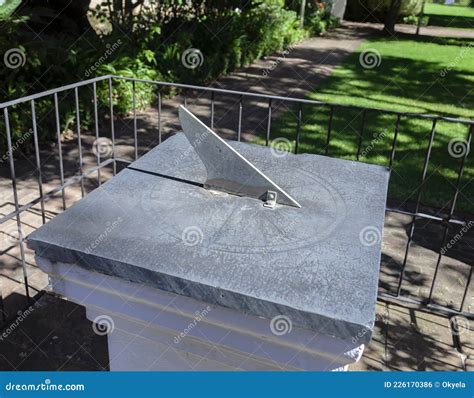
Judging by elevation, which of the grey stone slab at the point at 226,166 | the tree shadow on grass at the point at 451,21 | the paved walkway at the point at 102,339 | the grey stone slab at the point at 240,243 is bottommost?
the paved walkway at the point at 102,339

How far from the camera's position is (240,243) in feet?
6.58

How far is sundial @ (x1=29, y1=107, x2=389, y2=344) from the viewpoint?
67.9 inches

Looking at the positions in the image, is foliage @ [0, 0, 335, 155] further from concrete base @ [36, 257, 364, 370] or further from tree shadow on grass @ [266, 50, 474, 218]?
concrete base @ [36, 257, 364, 370]

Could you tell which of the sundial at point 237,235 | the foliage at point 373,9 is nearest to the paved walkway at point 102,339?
the sundial at point 237,235

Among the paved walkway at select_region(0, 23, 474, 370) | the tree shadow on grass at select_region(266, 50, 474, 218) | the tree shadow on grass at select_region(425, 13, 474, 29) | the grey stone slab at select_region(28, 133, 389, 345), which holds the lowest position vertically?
the paved walkway at select_region(0, 23, 474, 370)

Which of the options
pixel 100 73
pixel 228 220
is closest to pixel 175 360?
pixel 228 220

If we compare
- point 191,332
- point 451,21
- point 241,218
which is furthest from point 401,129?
point 451,21

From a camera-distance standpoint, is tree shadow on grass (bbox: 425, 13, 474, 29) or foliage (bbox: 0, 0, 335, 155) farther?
tree shadow on grass (bbox: 425, 13, 474, 29)

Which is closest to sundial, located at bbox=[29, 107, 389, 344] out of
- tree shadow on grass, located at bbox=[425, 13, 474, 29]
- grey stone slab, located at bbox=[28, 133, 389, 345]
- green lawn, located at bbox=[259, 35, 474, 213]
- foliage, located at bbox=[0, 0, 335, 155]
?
grey stone slab, located at bbox=[28, 133, 389, 345]

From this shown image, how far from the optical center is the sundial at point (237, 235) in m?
1.72

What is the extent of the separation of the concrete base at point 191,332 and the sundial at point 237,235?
0.30 feet

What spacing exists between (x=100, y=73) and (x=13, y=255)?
184 inches

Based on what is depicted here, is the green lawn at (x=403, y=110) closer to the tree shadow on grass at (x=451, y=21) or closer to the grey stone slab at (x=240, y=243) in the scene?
the grey stone slab at (x=240, y=243)

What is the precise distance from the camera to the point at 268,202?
233cm
